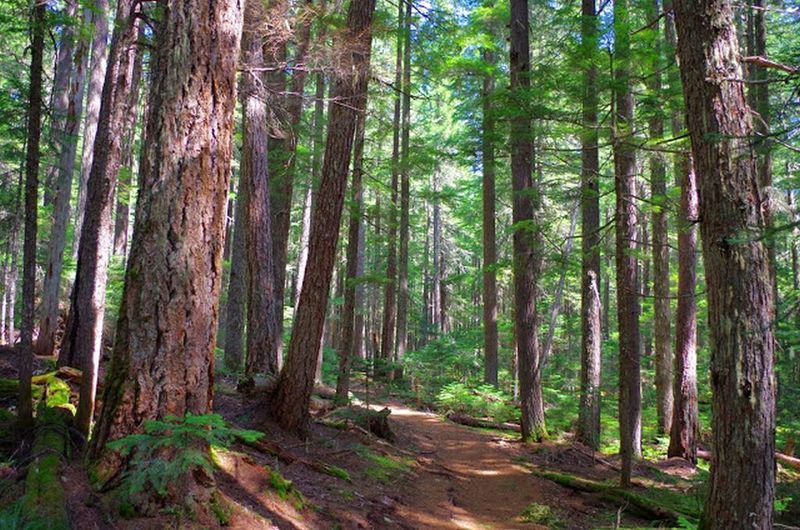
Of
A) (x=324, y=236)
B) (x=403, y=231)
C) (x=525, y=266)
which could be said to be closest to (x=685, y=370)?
(x=525, y=266)

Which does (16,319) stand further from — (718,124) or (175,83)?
(718,124)

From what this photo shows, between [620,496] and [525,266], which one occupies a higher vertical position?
[525,266]

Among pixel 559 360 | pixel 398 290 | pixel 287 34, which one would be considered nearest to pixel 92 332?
pixel 287 34

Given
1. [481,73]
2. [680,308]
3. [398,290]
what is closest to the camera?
[680,308]

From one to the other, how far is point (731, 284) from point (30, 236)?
688cm

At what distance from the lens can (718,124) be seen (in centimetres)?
457

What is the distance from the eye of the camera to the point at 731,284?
4.42 meters

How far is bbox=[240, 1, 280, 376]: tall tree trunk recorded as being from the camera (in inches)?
342

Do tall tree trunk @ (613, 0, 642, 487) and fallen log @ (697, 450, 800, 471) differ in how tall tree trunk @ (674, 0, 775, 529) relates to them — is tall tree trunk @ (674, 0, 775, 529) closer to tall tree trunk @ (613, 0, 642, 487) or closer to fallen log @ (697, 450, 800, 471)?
tall tree trunk @ (613, 0, 642, 487)

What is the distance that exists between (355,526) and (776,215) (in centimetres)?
1538

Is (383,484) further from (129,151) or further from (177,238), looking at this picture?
(129,151)

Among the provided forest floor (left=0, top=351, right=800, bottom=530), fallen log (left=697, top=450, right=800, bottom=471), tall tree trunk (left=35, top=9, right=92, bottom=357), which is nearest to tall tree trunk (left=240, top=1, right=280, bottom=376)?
forest floor (left=0, top=351, right=800, bottom=530)

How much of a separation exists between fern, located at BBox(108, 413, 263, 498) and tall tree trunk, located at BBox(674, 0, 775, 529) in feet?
12.4

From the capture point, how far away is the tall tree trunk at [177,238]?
400cm
